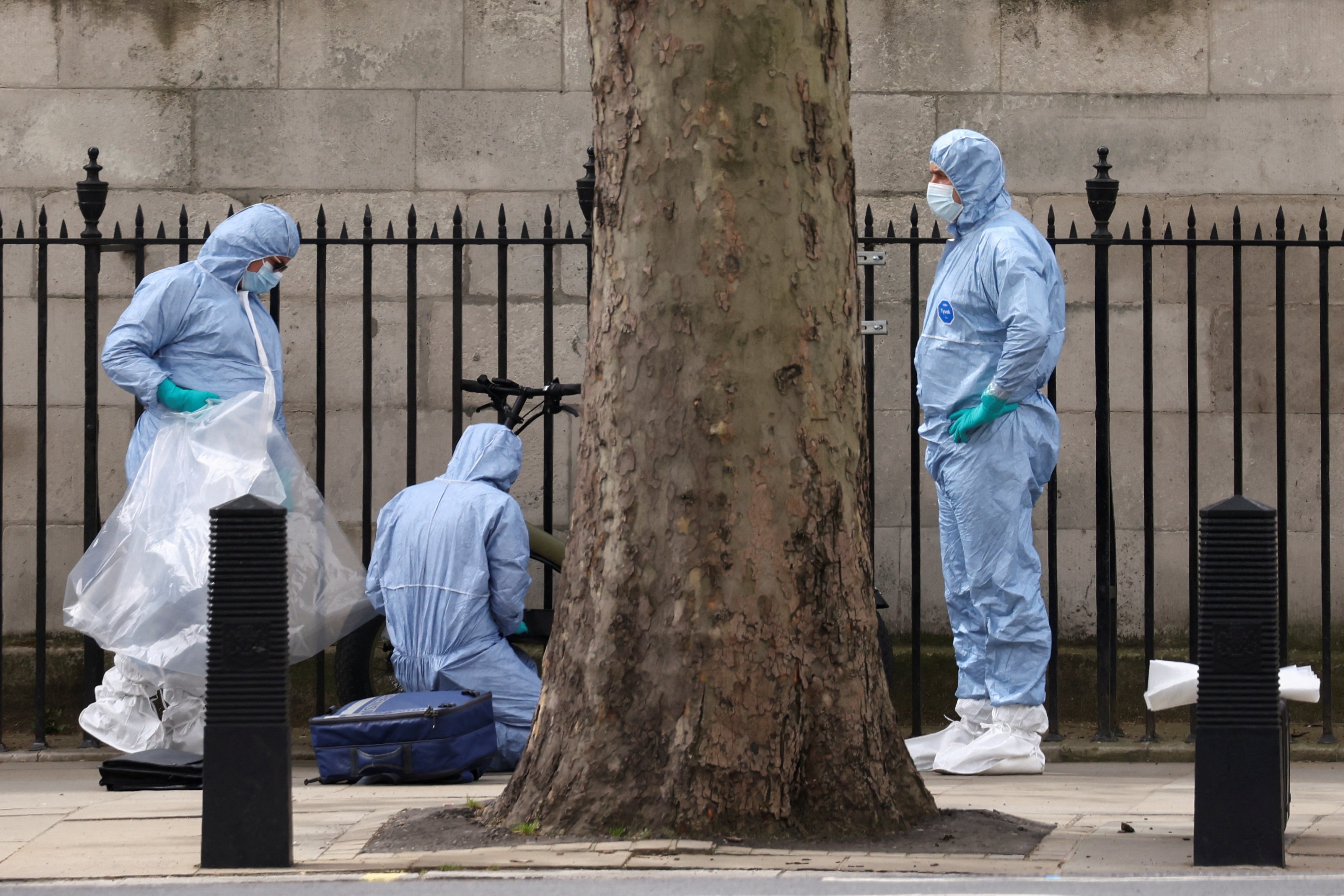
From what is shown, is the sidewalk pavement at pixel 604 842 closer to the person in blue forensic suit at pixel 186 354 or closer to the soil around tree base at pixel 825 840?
the soil around tree base at pixel 825 840

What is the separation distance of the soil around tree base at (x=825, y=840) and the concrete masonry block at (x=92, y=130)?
390 centimetres

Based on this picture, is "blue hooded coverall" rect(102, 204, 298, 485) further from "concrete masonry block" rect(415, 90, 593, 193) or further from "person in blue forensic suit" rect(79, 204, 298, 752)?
"concrete masonry block" rect(415, 90, 593, 193)

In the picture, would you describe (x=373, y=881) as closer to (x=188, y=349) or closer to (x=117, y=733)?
(x=117, y=733)

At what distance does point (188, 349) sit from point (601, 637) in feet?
8.63

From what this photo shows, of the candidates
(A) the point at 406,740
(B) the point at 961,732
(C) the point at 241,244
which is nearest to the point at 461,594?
(A) the point at 406,740

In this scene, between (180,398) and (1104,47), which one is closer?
(180,398)

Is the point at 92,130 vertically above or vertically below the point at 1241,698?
above

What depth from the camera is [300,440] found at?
7156 mm

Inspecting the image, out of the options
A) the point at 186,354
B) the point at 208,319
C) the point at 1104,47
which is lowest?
the point at 186,354

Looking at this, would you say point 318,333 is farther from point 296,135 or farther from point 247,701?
point 247,701

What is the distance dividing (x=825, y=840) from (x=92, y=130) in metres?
4.92

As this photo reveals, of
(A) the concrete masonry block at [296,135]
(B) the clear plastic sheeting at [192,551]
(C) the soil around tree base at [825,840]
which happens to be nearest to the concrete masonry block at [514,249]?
(A) the concrete masonry block at [296,135]

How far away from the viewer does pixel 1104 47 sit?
7.18m

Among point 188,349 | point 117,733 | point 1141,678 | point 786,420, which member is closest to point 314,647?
point 117,733
